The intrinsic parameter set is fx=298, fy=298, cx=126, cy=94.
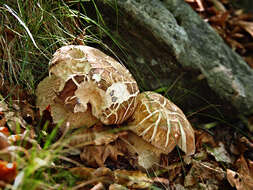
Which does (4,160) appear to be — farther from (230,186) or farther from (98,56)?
(230,186)

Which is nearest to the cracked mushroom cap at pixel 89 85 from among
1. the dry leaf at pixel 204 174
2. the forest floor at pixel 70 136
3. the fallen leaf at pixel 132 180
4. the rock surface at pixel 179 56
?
the forest floor at pixel 70 136

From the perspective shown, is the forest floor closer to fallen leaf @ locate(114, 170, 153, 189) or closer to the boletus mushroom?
fallen leaf @ locate(114, 170, 153, 189)

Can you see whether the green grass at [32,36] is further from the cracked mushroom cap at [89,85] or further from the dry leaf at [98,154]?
the dry leaf at [98,154]

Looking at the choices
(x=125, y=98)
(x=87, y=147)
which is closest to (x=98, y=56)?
(x=125, y=98)

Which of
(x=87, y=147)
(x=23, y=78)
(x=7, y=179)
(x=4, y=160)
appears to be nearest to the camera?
(x=7, y=179)

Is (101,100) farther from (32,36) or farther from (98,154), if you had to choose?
(32,36)

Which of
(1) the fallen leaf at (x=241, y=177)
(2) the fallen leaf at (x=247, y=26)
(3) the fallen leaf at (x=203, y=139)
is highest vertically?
(2) the fallen leaf at (x=247, y=26)
